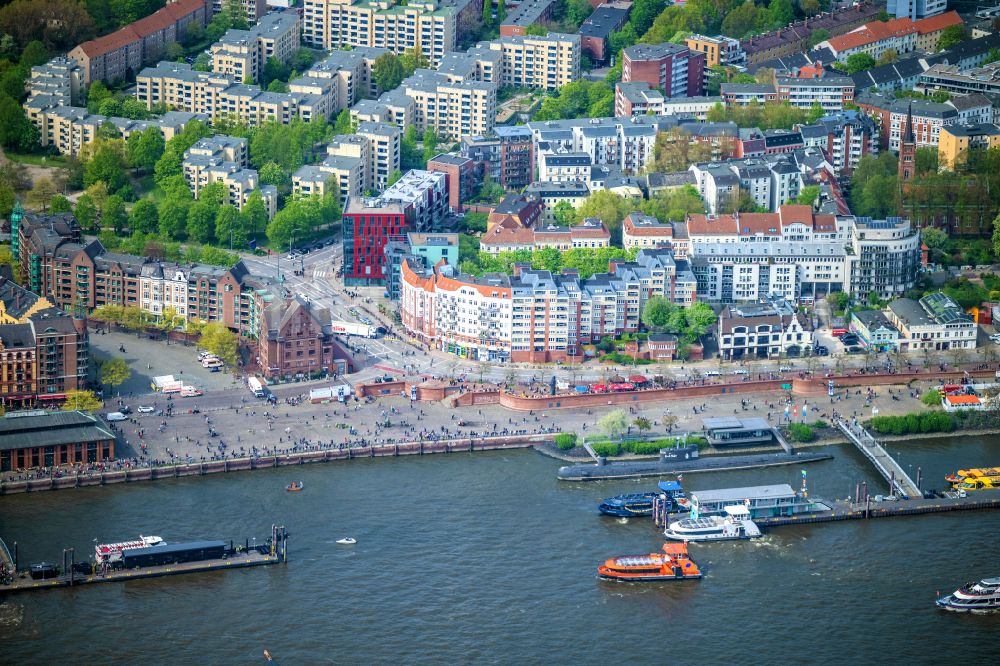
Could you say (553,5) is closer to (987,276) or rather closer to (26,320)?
(987,276)

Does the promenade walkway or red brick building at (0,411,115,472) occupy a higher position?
red brick building at (0,411,115,472)

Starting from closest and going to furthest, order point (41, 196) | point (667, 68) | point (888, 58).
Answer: point (41, 196) → point (667, 68) → point (888, 58)

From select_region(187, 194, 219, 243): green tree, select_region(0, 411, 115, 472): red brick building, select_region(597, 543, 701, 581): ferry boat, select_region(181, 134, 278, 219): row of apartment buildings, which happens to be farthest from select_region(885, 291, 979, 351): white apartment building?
select_region(0, 411, 115, 472): red brick building

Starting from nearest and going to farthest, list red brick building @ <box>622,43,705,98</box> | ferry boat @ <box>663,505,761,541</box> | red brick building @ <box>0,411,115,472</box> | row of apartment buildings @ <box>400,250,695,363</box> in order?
ferry boat @ <box>663,505,761,541</box> < red brick building @ <box>0,411,115,472</box> < row of apartment buildings @ <box>400,250,695,363</box> < red brick building @ <box>622,43,705,98</box>

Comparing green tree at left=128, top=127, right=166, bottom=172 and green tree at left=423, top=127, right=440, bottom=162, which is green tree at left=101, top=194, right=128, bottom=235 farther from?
green tree at left=423, top=127, right=440, bottom=162

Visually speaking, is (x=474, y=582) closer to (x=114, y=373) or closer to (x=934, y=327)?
(x=114, y=373)

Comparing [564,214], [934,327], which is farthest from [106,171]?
[934,327]

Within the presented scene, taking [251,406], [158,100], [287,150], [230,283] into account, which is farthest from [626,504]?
[158,100]
